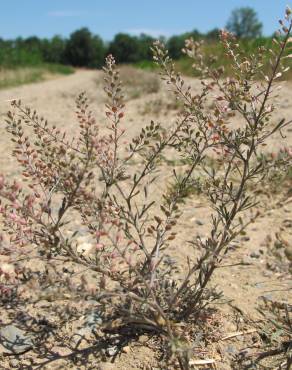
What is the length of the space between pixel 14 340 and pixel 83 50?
6631 centimetres

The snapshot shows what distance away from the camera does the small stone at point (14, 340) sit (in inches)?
88.0

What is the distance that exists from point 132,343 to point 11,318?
68 cm

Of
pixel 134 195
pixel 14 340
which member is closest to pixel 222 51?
pixel 134 195

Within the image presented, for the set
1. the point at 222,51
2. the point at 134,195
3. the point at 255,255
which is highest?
the point at 222,51

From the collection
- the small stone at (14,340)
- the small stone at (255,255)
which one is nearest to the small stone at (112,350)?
the small stone at (14,340)

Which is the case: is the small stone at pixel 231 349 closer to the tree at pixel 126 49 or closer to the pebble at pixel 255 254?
the pebble at pixel 255 254

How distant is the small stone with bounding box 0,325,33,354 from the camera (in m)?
2.23

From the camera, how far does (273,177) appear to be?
2111 mm

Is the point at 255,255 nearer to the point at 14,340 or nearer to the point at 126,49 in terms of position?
the point at 14,340

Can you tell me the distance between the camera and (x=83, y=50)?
64812 millimetres

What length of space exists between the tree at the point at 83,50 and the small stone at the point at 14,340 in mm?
64151

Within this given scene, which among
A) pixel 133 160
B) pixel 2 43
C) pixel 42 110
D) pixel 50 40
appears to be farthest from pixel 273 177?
pixel 50 40

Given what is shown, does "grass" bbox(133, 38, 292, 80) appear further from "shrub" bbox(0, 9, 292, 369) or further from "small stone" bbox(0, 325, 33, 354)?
"small stone" bbox(0, 325, 33, 354)

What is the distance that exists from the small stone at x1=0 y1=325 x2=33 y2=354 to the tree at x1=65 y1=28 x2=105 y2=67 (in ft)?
210
